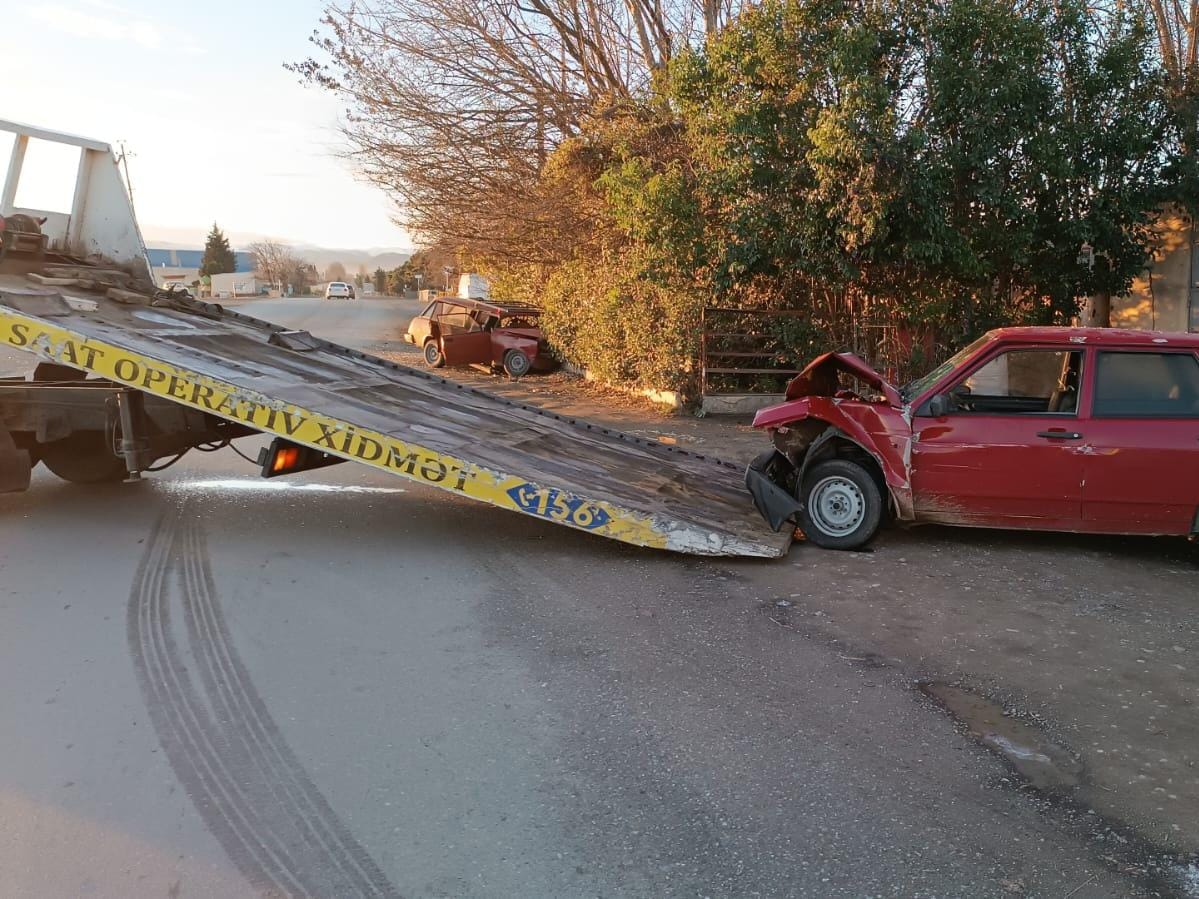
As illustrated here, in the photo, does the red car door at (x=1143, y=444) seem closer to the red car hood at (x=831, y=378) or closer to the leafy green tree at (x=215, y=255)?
the red car hood at (x=831, y=378)

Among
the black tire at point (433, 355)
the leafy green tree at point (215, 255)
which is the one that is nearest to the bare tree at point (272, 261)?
the leafy green tree at point (215, 255)

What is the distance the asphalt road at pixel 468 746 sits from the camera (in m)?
3.16

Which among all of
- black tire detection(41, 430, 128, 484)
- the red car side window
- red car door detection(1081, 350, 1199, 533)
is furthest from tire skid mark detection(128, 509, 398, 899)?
the red car side window

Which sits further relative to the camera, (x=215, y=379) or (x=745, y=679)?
(x=215, y=379)

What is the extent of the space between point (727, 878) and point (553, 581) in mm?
3366

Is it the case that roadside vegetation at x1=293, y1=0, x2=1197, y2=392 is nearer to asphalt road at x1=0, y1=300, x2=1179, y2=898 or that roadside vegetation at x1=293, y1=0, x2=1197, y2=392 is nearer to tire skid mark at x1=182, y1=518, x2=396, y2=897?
asphalt road at x1=0, y1=300, x2=1179, y2=898

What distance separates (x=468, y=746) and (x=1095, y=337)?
544 cm

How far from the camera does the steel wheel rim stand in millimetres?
7090

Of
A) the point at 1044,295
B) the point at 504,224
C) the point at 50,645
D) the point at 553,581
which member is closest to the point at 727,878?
the point at 553,581

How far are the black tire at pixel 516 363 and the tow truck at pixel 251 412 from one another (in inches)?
445

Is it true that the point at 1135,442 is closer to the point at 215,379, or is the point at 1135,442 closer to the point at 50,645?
the point at 215,379

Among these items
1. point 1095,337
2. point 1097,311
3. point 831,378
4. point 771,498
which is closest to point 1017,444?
point 1095,337

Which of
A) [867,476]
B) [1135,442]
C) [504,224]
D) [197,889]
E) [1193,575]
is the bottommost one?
[197,889]

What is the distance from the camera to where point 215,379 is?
22.0 ft
